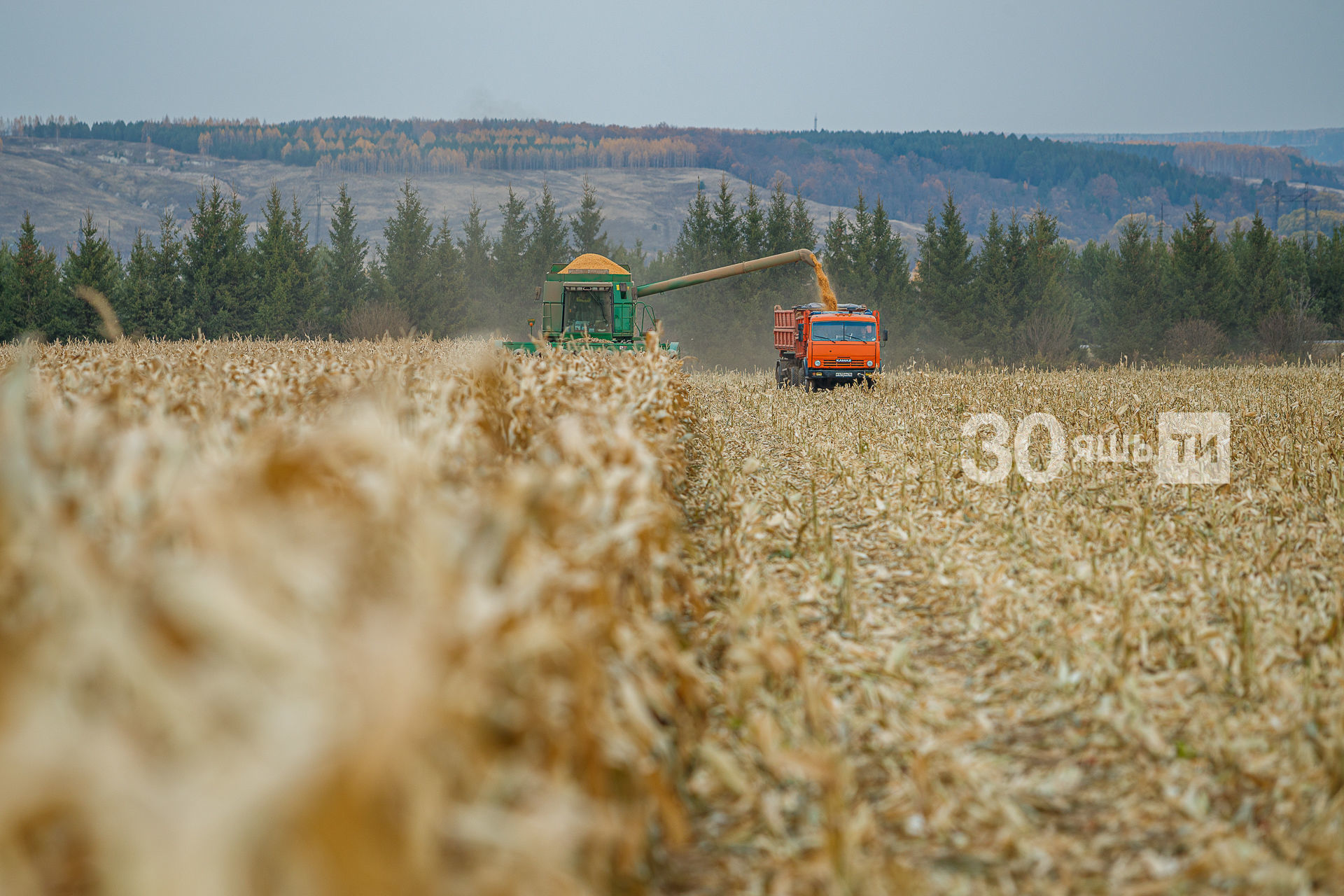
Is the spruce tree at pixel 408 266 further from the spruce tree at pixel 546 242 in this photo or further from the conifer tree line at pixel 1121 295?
the conifer tree line at pixel 1121 295

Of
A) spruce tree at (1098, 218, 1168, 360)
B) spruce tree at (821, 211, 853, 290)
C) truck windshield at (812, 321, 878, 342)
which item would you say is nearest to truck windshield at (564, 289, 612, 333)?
truck windshield at (812, 321, 878, 342)

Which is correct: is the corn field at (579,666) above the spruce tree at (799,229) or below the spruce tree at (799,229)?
below

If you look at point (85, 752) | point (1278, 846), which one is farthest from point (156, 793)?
point (1278, 846)

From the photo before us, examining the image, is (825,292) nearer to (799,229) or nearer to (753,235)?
(753,235)

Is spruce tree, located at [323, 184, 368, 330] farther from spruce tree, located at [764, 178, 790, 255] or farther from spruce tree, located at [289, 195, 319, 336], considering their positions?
spruce tree, located at [764, 178, 790, 255]

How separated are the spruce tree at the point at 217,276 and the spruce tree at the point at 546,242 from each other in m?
16.5

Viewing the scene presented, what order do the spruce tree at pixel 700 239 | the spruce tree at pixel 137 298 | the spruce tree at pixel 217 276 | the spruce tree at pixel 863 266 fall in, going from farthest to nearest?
the spruce tree at pixel 700 239, the spruce tree at pixel 863 266, the spruce tree at pixel 217 276, the spruce tree at pixel 137 298

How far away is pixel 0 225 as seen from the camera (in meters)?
153

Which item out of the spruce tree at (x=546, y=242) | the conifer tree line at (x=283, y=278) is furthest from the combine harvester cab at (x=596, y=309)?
the spruce tree at (x=546, y=242)

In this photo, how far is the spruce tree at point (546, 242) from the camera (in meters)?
52.1

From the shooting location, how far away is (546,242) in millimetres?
52906

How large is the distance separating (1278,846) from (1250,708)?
1165 mm

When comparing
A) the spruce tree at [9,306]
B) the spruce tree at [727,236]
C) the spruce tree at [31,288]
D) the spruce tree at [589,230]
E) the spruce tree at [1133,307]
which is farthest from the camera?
the spruce tree at [589,230]

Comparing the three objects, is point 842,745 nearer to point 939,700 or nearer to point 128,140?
point 939,700
